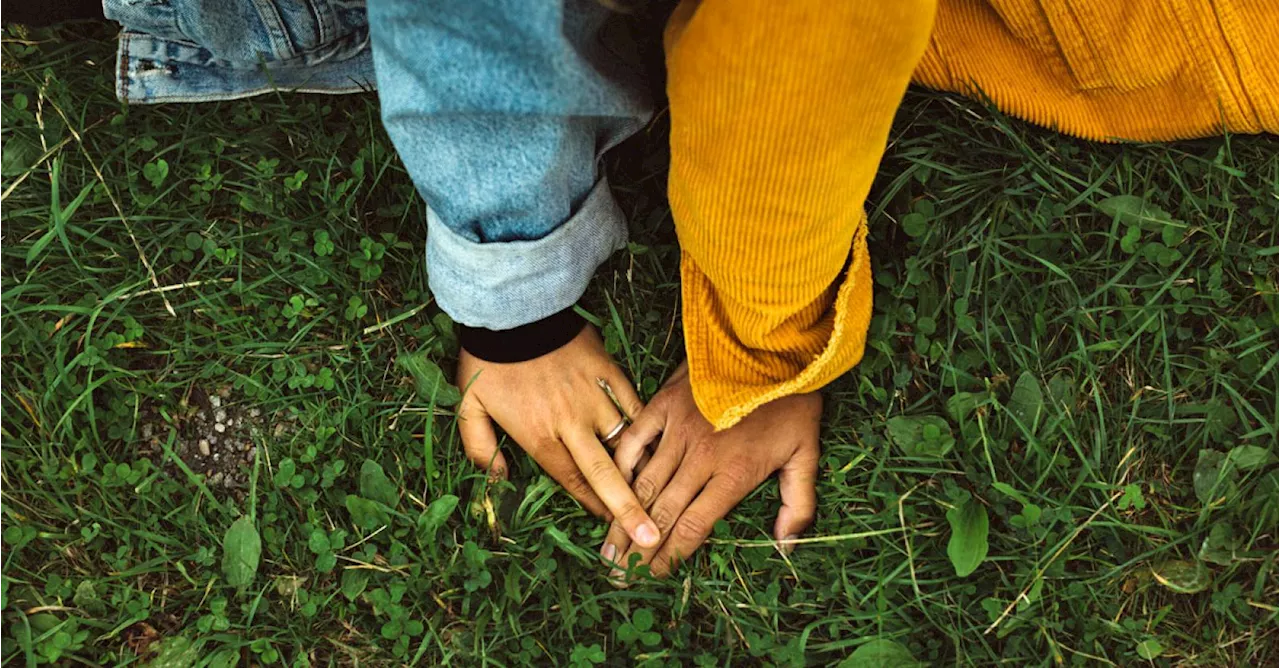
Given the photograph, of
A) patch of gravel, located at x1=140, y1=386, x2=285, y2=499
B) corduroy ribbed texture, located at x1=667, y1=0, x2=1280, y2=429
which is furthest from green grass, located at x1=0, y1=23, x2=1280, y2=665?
corduroy ribbed texture, located at x1=667, y1=0, x2=1280, y2=429

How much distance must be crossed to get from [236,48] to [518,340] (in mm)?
689

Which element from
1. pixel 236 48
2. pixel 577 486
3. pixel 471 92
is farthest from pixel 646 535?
pixel 236 48

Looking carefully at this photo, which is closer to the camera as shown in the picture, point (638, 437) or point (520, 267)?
point (520, 267)

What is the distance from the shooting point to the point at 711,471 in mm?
1775

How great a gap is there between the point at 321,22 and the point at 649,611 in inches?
45.1

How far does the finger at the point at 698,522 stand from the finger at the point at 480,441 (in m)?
0.33

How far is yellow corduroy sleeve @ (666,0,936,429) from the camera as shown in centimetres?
105

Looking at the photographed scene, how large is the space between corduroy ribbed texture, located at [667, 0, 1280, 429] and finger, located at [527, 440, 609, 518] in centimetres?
31

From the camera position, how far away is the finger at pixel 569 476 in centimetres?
180

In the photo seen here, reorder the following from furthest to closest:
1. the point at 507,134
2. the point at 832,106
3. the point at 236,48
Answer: the point at 236,48
the point at 507,134
the point at 832,106

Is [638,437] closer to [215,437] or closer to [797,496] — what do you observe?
[797,496]

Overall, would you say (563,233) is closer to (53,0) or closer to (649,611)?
(649,611)

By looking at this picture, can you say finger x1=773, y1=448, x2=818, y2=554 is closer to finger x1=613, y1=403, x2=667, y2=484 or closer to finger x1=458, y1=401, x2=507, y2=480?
finger x1=613, y1=403, x2=667, y2=484

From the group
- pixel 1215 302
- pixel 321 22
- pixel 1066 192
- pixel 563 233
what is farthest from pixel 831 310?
pixel 321 22
